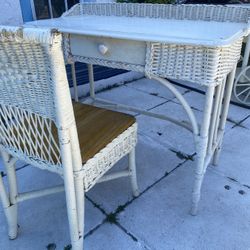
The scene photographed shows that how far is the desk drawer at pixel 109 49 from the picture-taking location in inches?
48.8

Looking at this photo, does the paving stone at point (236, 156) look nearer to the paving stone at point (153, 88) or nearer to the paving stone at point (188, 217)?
the paving stone at point (188, 217)

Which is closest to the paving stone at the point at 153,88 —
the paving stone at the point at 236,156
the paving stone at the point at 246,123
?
the paving stone at the point at 246,123

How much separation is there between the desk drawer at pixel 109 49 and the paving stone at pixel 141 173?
80 centimetres

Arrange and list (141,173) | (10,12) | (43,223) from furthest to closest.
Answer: (10,12)
(141,173)
(43,223)

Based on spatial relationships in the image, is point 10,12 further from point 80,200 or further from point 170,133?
point 80,200

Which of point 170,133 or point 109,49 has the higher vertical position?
point 109,49

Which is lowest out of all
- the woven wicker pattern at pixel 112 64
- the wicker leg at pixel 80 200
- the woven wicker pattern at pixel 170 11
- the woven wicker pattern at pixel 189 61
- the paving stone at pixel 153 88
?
the paving stone at pixel 153 88

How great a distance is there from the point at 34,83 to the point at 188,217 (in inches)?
43.0

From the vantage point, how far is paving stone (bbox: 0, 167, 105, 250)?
1.39 metres

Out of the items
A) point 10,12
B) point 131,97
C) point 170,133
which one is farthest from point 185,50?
point 131,97

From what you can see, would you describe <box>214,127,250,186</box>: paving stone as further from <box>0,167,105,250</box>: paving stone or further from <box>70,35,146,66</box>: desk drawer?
<box>70,35,146,66</box>: desk drawer

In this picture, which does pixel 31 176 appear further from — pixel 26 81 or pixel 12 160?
pixel 26 81

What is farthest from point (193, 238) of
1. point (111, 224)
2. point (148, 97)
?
point (148, 97)

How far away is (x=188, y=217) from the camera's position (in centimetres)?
153
